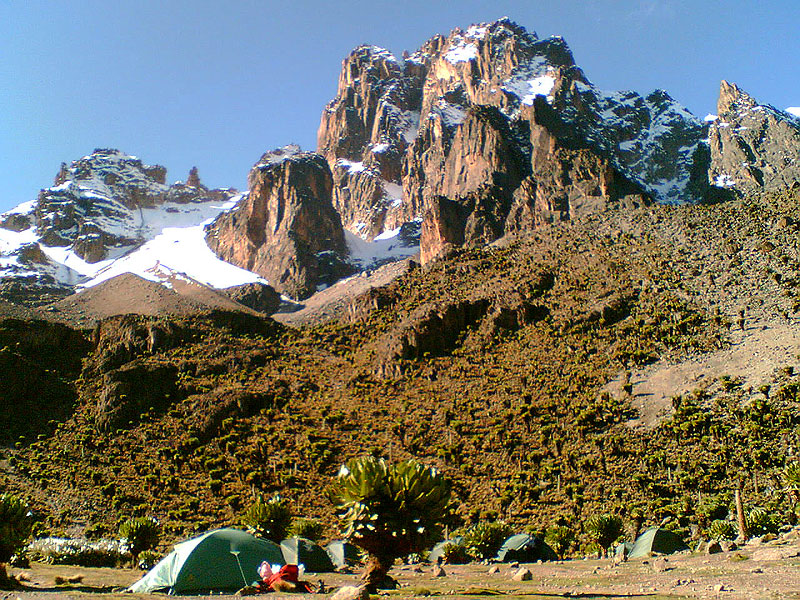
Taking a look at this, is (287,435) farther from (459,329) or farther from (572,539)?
(572,539)

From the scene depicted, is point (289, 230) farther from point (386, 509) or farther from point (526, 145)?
point (386, 509)

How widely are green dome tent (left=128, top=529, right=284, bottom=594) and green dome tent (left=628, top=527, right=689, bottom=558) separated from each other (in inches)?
782

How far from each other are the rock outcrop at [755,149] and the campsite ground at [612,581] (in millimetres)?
126150

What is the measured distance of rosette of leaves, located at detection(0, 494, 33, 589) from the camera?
19.9 meters

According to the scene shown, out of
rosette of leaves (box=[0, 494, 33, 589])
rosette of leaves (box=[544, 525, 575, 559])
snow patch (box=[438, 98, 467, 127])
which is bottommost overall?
rosette of leaves (box=[544, 525, 575, 559])

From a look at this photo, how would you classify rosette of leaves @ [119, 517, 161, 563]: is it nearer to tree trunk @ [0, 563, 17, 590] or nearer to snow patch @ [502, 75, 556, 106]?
tree trunk @ [0, 563, 17, 590]

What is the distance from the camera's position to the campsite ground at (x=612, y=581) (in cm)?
1566

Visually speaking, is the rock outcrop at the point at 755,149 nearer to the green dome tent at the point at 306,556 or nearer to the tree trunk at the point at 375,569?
the green dome tent at the point at 306,556

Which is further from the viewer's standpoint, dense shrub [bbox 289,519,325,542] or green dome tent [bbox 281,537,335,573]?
dense shrub [bbox 289,519,325,542]

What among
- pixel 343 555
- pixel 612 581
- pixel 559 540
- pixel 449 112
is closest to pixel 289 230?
pixel 449 112

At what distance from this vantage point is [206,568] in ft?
64.9

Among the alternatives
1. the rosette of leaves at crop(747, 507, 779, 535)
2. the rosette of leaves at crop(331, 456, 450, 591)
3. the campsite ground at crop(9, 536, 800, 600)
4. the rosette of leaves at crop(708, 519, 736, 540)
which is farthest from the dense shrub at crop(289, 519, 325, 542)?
the rosette of leaves at crop(747, 507, 779, 535)

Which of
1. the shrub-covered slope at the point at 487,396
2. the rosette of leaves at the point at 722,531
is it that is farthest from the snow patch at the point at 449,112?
the rosette of leaves at the point at 722,531

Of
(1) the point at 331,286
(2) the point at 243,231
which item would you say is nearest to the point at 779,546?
(1) the point at 331,286
